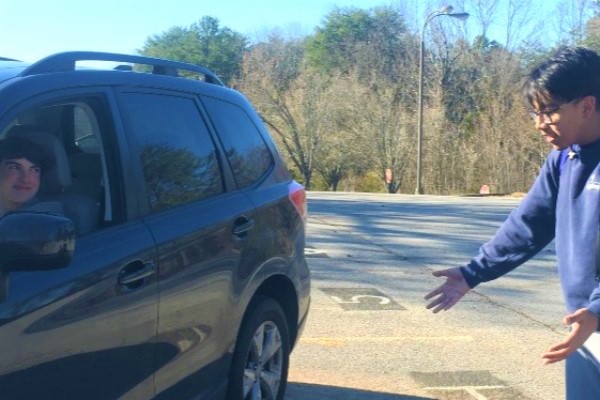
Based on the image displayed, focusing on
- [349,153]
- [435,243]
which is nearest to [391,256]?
[435,243]

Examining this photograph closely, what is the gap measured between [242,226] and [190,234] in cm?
56

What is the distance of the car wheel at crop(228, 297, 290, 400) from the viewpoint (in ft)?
13.6

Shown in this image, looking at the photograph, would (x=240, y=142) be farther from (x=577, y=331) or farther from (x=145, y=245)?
(x=577, y=331)

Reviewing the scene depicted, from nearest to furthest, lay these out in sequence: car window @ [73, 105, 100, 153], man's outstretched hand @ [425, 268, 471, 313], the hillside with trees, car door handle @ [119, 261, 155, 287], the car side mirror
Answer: the car side mirror
car door handle @ [119, 261, 155, 287]
man's outstretched hand @ [425, 268, 471, 313]
car window @ [73, 105, 100, 153]
the hillside with trees

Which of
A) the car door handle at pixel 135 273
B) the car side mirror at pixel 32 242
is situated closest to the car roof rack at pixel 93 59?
the car door handle at pixel 135 273

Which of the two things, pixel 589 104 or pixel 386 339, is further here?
pixel 386 339

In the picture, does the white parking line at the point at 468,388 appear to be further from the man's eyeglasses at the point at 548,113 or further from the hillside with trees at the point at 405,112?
the hillside with trees at the point at 405,112

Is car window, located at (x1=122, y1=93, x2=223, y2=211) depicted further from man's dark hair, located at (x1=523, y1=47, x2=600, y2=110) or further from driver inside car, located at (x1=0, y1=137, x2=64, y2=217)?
man's dark hair, located at (x1=523, y1=47, x2=600, y2=110)

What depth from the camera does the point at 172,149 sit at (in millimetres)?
3883

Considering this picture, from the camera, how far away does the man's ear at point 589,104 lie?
2.95 metres

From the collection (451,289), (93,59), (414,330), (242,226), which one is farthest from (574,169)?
(414,330)

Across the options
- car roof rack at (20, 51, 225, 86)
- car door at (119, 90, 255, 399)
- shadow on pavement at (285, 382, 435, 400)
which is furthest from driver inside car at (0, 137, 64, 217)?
shadow on pavement at (285, 382, 435, 400)

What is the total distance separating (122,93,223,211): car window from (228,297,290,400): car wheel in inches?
27.2

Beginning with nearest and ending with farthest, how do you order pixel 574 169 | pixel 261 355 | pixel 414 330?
pixel 574 169 → pixel 261 355 → pixel 414 330
